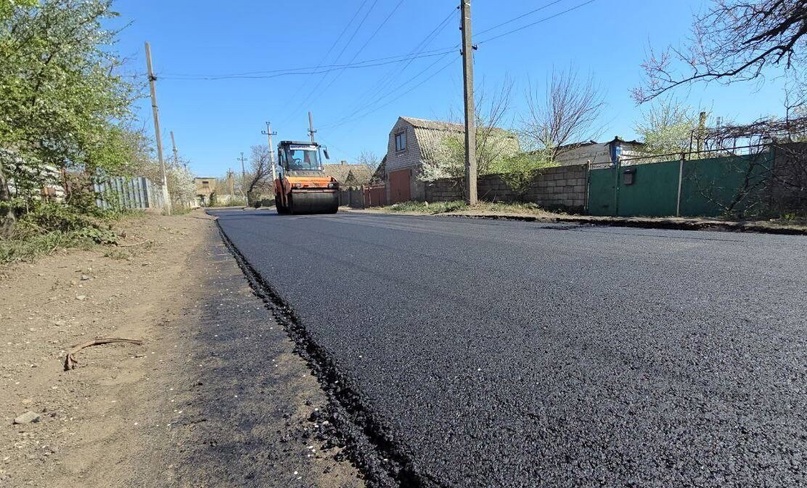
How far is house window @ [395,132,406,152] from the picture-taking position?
93.0 feet

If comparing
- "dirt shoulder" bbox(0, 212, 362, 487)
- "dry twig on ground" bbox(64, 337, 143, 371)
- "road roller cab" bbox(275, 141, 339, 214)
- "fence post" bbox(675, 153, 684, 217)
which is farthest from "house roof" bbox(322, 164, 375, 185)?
"dry twig on ground" bbox(64, 337, 143, 371)

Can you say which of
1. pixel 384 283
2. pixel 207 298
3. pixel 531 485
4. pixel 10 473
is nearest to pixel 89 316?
pixel 207 298

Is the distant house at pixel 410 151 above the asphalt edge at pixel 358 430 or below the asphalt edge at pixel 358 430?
above

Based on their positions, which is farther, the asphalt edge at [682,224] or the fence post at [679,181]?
the fence post at [679,181]

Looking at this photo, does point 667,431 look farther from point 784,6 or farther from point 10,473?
point 784,6

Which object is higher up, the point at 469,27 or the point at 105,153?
the point at 469,27

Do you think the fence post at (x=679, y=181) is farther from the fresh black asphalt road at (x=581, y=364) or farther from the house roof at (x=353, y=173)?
the house roof at (x=353, y=173)

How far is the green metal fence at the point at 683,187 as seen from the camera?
916 cm

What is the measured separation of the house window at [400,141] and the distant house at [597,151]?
1031 cm

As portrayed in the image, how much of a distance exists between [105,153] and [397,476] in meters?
9.22

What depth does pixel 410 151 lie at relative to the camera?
27375 millimetres

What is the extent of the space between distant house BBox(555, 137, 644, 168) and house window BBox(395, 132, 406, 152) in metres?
10.3

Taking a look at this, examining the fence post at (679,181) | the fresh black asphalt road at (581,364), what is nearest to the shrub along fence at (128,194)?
the fresh black asphalt road at (581,364)

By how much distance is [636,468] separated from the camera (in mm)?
1450
